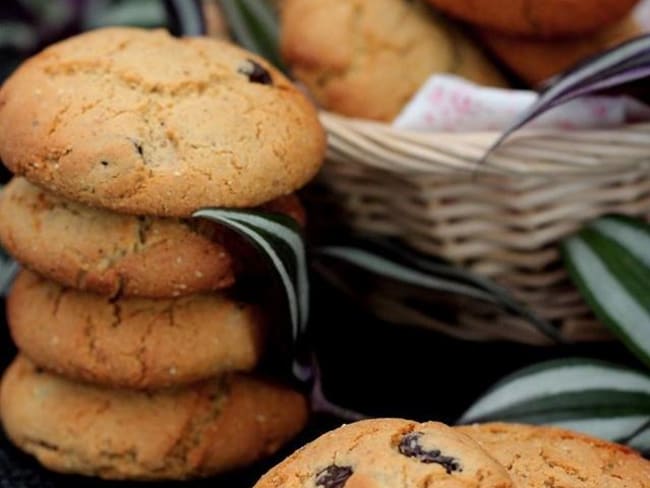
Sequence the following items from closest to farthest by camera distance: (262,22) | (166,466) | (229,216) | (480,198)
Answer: (229,216) → (166,466) → (480,198) → (262,22)

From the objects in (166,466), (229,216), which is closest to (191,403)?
(166,466)

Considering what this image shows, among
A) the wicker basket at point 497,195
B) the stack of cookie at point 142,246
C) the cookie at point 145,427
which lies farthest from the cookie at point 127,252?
the wicker basket at point 497,195

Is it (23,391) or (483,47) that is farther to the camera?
(483,47)

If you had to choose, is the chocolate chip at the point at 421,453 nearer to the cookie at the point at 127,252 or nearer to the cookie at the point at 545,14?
the cookie at the point at 127,252

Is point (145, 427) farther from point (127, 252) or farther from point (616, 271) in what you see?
point (616, 271)

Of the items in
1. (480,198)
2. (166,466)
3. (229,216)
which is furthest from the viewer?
(480,198)

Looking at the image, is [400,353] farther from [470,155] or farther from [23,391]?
[23,391]

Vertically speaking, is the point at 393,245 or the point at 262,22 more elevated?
the point at 262,22
